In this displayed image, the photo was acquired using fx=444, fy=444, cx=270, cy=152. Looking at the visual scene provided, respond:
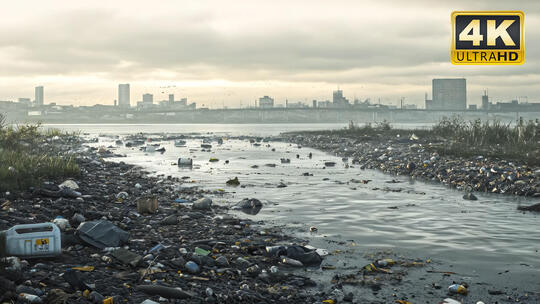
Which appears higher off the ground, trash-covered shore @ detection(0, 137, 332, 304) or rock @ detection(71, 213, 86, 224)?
rock @ detection(71, 213, 86, 224)

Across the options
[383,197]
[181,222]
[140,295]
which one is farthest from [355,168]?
[140,295]

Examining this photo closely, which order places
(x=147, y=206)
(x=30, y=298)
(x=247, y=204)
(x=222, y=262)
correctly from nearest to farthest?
1. (x=30, y=298)
2. (x=222, y=262)
3. (x=147, y=206)
4. (x=247, y=204)

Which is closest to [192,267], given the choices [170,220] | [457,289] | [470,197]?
[170,220]

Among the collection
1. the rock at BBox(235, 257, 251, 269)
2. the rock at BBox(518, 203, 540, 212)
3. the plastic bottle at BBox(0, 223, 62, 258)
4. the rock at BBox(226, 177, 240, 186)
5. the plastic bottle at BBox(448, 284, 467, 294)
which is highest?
the plastic bottle at BBox(0, 223, 62, 258)

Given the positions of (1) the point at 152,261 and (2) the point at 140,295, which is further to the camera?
(1) the point at 152,261

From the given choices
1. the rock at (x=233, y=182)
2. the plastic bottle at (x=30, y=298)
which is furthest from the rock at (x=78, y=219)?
the rock at (x=233, y=182)

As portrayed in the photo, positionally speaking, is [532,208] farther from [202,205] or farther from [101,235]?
[101,235]

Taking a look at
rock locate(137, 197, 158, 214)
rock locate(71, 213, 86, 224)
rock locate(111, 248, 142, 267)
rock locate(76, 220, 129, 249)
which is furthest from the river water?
rock locate(71, 213, 86, 224)

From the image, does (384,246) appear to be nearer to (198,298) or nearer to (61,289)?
(198,298)

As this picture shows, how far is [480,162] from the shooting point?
15.4 metres

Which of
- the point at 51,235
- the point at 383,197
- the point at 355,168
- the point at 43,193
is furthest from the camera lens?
the point at 355,168

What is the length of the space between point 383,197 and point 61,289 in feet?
28.6

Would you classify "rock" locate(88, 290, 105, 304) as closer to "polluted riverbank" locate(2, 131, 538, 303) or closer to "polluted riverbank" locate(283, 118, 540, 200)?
"polluted riverbank" locate(2, 131, 538, 303)

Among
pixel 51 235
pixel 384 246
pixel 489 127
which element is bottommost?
pixel 384 246
